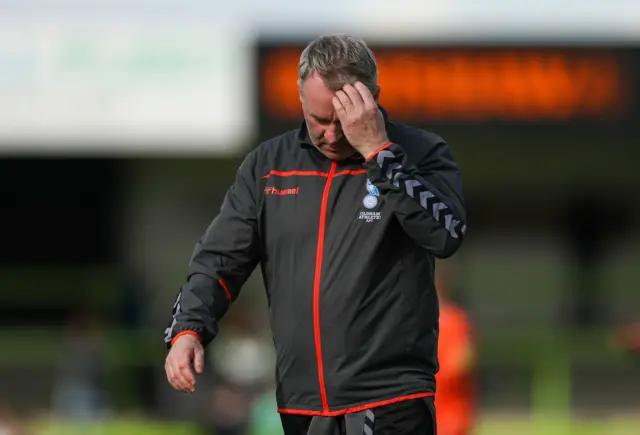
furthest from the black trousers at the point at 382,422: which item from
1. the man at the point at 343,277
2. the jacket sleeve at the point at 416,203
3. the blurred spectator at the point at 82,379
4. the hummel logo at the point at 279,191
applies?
the blurred spectator at the point at 82,379

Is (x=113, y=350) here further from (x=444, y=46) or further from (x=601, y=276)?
(x=601, y=276)

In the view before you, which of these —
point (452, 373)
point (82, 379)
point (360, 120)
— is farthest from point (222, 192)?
point (360, 120)

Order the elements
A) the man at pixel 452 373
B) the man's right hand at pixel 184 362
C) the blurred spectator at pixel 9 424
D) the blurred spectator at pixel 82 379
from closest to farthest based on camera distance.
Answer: the man's right hand at pixel 184 362, the man at pixel 452 373, the blurred spectator at pixel 9 424, the blurred spectator at pixel 82 379

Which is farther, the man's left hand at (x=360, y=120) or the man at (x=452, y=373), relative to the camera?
the man at (x=452, y=373)

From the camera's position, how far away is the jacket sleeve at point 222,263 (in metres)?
4.47

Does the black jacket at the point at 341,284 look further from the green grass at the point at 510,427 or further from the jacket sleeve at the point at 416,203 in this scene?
the green grass at the point at 510,427

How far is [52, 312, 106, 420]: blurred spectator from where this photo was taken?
13344mm

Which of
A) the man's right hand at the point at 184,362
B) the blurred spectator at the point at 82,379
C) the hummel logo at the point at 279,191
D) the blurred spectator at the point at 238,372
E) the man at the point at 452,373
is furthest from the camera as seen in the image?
the blurred spectator at the point at 82,379

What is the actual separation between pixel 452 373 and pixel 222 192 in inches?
404

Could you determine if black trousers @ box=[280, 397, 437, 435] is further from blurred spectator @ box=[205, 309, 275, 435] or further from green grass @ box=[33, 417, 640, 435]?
green grass @ box=[33, 417, 640, 435]

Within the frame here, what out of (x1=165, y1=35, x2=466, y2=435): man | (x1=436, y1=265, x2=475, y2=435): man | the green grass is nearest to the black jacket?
(x1=165, y1=35, x2=466, y2=435): man

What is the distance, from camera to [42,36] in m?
16.3

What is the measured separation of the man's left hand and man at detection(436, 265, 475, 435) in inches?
161

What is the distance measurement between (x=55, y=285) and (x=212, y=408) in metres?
4.95
